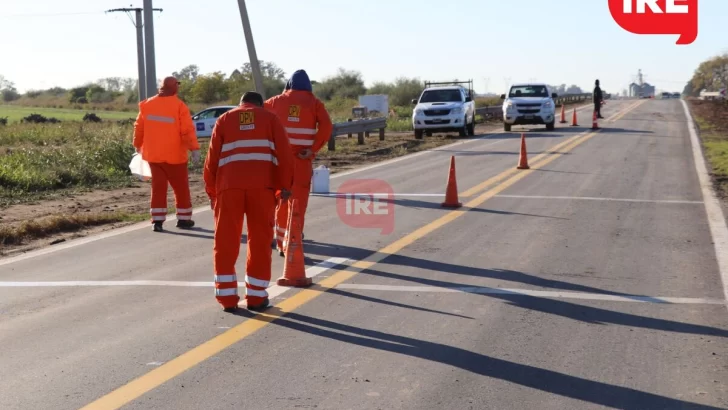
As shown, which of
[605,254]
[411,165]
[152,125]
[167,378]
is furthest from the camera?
[411,165]

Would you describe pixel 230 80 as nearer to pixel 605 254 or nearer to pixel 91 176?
pixel 91 176

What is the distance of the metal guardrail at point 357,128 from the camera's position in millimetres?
29205

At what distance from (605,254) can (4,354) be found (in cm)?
616

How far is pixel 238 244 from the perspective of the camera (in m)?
7.90

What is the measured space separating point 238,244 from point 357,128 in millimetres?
23417

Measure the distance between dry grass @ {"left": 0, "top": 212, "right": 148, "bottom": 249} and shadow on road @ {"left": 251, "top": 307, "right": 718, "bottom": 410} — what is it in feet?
19.7

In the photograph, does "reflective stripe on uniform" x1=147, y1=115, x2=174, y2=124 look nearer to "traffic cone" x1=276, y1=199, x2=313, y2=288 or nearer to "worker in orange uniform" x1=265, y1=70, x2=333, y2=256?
"worker in orange uniform" x1=265, y1=70, x2=333, y2=256

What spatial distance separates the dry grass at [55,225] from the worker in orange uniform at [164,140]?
1400 millimetres

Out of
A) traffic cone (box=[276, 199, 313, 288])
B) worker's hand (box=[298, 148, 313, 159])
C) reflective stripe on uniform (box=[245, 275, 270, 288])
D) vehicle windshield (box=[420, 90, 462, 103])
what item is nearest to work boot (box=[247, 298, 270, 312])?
reflective stripe on uniform (box=[245, 275, 270, 288])

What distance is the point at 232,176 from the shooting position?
7.89 m

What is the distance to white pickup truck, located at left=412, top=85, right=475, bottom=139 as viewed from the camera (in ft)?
113

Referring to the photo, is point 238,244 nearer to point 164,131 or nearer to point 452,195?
point 164,131

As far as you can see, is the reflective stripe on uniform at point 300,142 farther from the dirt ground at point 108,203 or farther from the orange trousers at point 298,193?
the dirt ground at point 108,203

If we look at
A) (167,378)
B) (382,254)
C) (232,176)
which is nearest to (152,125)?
(382,254)
